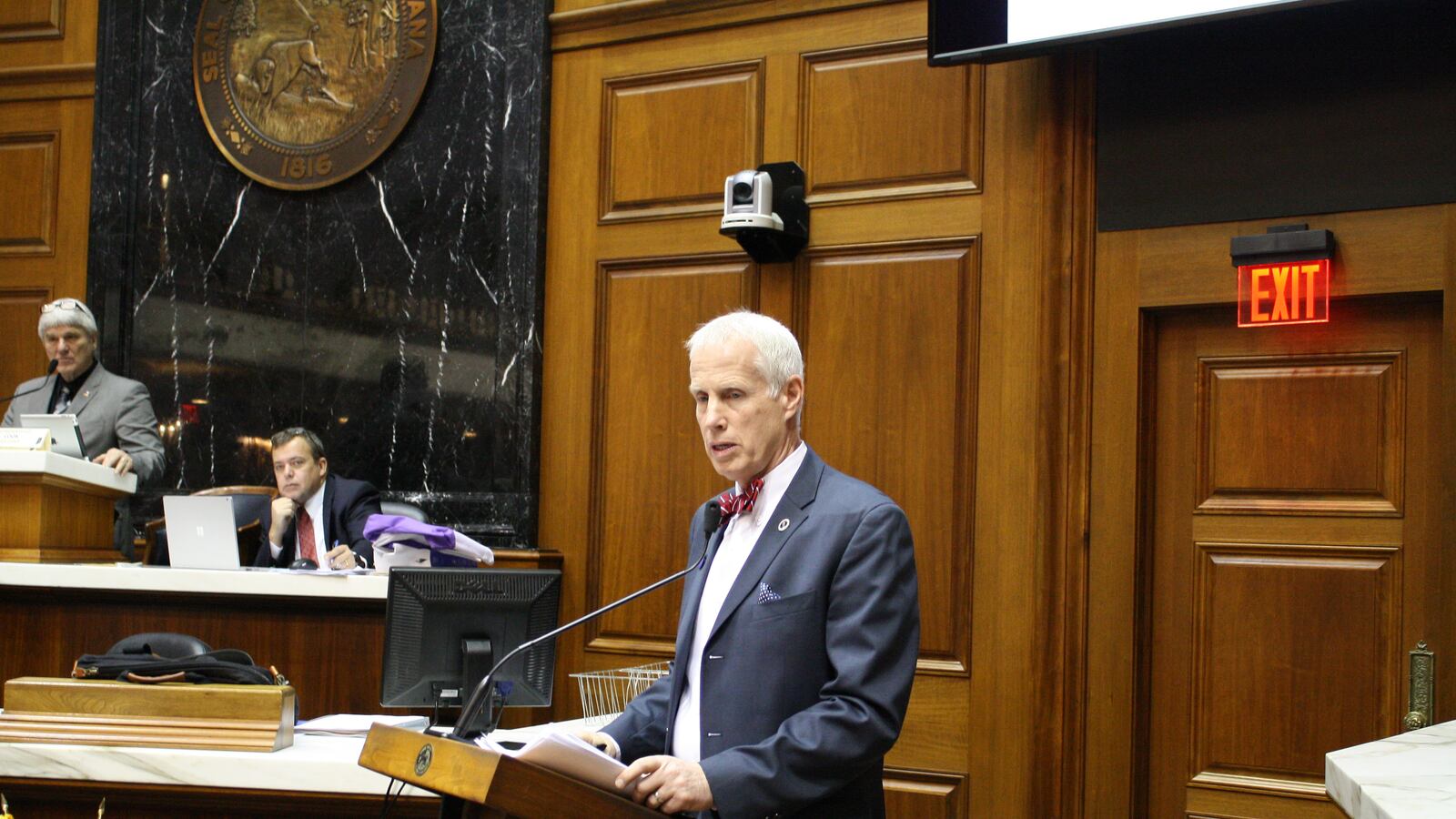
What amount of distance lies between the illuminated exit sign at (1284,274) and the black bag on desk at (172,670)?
113 inches

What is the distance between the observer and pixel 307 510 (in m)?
5.15

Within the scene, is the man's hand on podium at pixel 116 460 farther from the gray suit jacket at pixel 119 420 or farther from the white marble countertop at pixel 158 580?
the white marble countertop at pixel 158 580

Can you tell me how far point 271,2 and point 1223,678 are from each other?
4.60 metres

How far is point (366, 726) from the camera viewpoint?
3.14 m

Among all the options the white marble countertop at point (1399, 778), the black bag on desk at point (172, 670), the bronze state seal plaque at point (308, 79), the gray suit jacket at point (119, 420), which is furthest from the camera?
the bronze state seal plaque at point (308, 79)

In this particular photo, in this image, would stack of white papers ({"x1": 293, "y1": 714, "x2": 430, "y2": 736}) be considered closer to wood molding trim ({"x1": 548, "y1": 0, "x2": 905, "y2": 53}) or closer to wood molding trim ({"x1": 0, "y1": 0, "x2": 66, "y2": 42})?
wood molding trim ({"x1": 548, "y1": 0, "x2": 905, "y2": 53})

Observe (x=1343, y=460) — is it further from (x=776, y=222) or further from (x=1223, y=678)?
(x=776, y=222)

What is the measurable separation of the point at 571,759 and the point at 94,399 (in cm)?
413

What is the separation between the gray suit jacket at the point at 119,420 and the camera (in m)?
5.34

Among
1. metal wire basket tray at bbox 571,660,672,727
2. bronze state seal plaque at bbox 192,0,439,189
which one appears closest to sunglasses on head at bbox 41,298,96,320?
bronze state seal plaque at bbox 192,0,439,189

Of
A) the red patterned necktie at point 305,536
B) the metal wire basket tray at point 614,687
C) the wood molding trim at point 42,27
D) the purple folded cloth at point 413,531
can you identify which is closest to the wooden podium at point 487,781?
the purple folded cloth at point 413,531

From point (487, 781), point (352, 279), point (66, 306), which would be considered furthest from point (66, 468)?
point (487, 781)

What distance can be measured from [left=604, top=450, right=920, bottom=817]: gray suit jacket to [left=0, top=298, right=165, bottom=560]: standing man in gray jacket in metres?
3.69

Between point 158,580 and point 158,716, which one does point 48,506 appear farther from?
point 158,716
